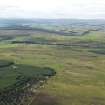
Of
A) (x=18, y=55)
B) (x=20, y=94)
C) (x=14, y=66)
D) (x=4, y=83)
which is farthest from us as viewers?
(x=18, y=55)

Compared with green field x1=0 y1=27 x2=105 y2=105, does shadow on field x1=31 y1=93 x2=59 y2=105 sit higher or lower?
higher

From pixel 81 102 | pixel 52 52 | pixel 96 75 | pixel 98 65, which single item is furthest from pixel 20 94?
pixel 52 52

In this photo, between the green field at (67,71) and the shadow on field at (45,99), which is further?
the green field at (67,71)

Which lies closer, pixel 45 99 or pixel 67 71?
pixel 45 99

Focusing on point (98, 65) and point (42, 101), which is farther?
point (98, 65)

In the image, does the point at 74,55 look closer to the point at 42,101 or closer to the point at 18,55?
the point at 18,55

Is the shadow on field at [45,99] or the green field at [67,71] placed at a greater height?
the shadow on field at [45,99]

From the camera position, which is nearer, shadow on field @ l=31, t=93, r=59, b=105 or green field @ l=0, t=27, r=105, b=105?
shadow on field @ l=31, t=93, r=59, b=105

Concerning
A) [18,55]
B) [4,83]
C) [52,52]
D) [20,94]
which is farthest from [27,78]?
[52,52]

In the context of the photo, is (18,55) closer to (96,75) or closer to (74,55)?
(74,55)

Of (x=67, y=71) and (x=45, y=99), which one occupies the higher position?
(x=45, y=99)

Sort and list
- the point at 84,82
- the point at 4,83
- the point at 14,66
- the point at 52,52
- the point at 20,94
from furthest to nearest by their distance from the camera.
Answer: the point at 52,52
the point at 14,66
the point at 84,82
the point at 4,83
the point at 20,94
